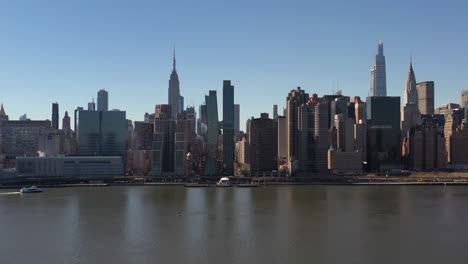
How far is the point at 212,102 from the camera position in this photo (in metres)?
181

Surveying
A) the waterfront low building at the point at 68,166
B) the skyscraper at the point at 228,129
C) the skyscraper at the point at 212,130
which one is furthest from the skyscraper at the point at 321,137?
the waterfront low building at the point at 68,166

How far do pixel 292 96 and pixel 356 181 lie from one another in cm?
4784

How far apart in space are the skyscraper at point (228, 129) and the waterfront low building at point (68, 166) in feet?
123

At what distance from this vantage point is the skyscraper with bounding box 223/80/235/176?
170850mm

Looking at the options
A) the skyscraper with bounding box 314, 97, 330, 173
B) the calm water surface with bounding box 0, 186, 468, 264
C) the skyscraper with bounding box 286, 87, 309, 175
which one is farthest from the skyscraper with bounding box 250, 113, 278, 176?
the calm water surface with bounding box 0, 186, 468, 264

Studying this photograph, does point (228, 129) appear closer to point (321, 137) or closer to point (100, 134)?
point (321, 137)

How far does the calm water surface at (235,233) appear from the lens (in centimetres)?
3828

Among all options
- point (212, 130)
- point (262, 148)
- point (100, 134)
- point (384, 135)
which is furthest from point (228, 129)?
point (384, 135)

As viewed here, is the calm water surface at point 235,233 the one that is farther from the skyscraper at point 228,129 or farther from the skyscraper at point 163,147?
the skyscraper at point 228,129

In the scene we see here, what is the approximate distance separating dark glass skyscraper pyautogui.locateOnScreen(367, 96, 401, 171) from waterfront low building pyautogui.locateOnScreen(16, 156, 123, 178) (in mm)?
83173

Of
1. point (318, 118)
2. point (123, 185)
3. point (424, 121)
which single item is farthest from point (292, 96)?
point (123, 185)

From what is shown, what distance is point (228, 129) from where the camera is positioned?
176500mm

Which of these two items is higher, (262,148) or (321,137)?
(321,137)

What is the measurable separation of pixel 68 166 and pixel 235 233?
109 metres
